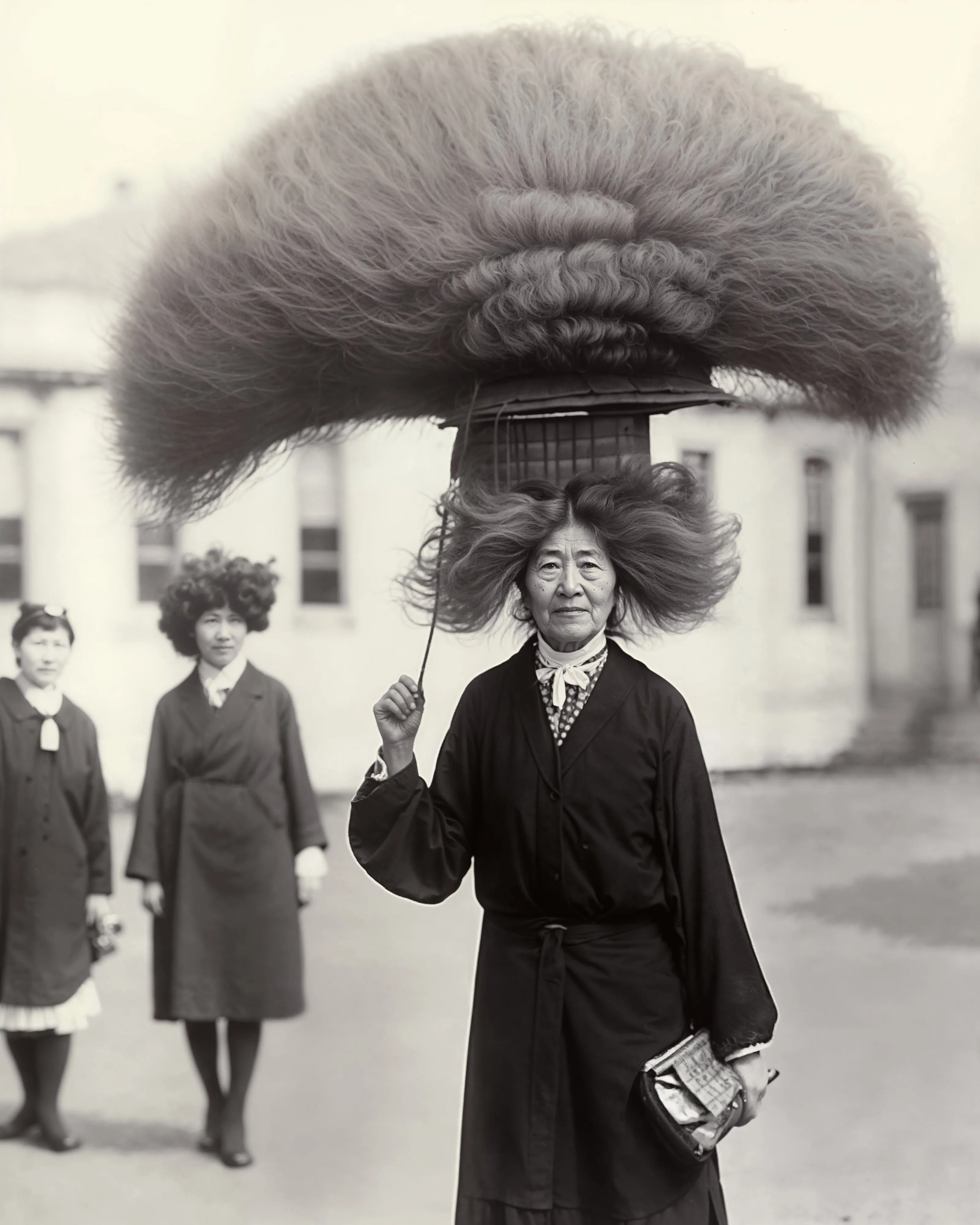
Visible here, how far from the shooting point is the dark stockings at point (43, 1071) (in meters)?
2.67

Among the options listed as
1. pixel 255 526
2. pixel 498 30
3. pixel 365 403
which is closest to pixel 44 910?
pixel 255 526

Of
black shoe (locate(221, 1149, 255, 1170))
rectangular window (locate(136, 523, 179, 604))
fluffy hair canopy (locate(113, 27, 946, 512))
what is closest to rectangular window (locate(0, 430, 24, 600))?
rectangular window (locate(136, 523, 179, 604))

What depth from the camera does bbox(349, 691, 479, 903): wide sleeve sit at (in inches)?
71.6

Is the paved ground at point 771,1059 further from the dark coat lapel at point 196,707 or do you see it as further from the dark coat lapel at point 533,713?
the dark coat lapel at point 533,713

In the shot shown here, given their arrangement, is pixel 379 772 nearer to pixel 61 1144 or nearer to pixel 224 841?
pixel 224 841

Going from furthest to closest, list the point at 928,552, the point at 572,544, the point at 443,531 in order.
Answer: the point at 928,552 → the point at 443,531 → the point at 572,544

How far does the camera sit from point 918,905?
2.82 m

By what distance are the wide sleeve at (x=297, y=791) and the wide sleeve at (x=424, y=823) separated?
2.81 feet

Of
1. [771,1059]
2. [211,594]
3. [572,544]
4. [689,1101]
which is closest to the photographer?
[689,1101]

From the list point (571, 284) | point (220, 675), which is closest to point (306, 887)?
point (220, 675)

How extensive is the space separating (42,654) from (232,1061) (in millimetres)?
930

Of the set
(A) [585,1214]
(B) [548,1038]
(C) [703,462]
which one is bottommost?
(A) [585,1214]

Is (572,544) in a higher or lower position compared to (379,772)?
higher

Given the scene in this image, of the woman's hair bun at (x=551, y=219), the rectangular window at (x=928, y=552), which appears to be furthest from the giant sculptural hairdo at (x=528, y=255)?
the rectangular window at (x=928, y=552)
